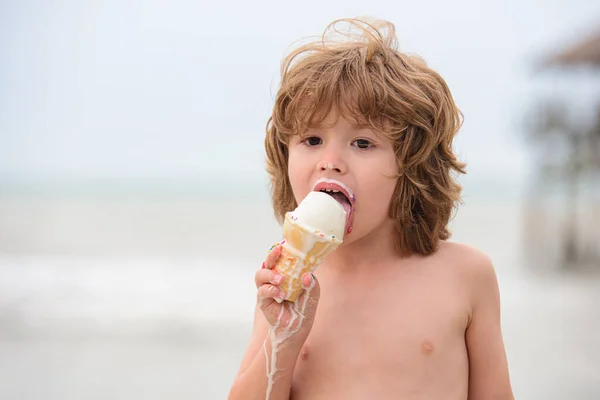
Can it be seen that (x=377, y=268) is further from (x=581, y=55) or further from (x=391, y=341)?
(x=581, y=55)

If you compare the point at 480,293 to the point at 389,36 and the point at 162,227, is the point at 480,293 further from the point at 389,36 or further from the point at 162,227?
the point at 162,227

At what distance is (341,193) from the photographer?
4.33ft

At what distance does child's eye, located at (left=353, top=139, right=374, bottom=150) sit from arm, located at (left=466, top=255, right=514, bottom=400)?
1.11ft

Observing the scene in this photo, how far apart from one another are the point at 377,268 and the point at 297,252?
9.6 inches

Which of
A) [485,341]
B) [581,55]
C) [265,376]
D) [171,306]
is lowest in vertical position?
[265,376]

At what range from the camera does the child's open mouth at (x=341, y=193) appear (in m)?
1.30

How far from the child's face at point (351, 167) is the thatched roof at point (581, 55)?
683 centimetres

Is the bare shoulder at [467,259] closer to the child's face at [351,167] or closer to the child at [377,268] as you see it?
the child at [377,268]

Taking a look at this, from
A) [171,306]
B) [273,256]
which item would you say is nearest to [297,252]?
[273,256]

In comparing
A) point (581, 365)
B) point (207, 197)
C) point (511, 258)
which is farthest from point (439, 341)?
point (207, 197)

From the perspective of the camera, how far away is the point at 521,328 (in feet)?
17.2

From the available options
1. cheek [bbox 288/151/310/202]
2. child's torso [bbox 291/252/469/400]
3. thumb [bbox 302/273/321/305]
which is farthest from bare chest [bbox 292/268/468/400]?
cheek [bbox 288/151/310/202]

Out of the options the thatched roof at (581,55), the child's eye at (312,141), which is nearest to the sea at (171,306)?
the thatched roof at (581,55)

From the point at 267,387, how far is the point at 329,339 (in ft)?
0.53
